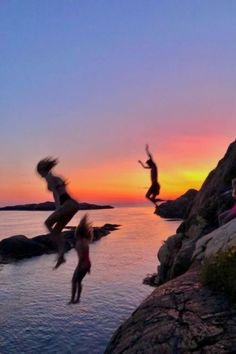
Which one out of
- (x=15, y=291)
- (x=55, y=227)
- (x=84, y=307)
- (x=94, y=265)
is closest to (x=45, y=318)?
(x=84, y=307)

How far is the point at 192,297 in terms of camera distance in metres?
13.6

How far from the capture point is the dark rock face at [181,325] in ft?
37.6

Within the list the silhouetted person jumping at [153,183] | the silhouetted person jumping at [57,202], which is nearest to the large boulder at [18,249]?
the silhouetted person jumping at [153,183]

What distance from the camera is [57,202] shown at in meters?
13.5

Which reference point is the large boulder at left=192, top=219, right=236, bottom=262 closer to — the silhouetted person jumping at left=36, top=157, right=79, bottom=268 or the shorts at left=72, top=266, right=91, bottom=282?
the shorts at left=72, top=266, right=91, bottom=282

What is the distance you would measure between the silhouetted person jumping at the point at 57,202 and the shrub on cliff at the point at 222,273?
4.11 m

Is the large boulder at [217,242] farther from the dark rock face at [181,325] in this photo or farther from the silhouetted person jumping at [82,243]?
the silhouetted person jumping at [82,243]

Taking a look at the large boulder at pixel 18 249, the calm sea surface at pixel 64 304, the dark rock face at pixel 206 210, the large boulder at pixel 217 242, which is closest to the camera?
the large boulder at pixel 217 242

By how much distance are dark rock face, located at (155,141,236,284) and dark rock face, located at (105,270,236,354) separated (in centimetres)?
991

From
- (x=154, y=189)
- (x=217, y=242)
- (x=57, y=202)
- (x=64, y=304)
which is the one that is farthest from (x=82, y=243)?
(x=64, y=304)

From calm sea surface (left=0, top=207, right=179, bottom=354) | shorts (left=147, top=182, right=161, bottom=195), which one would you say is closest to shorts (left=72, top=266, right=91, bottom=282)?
shorts (left=147, top=182, right=161, bottom=195)

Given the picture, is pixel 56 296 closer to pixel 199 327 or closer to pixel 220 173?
pixel 220 173

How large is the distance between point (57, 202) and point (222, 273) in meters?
4.85

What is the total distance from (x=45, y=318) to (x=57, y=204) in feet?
73.8
